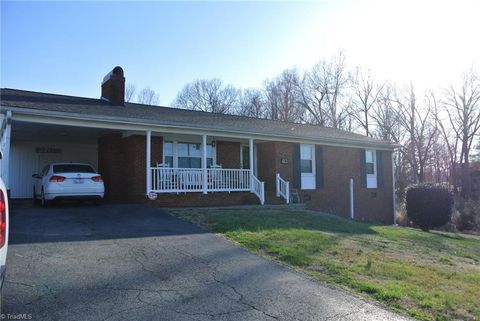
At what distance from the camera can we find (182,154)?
17422 mm

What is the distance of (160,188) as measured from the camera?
14977mm

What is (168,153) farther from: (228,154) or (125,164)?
(228,154)

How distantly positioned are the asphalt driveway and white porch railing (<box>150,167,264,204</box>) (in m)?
5.55

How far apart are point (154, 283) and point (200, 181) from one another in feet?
32.9

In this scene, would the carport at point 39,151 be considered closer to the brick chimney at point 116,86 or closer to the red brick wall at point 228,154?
the brick chimney at point 116,86

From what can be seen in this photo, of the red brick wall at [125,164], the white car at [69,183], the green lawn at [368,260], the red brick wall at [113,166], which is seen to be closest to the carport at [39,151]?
the red brick wall at [113,166]

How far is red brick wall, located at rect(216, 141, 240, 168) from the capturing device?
1848 cm

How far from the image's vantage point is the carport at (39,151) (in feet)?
55.2

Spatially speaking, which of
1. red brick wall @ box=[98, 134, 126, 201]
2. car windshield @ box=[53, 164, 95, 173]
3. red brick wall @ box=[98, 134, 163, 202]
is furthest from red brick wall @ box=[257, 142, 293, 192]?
car windshield @ box=[53, 164, 95, 173]

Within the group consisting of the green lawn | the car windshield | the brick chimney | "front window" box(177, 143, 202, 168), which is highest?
the brick chimney

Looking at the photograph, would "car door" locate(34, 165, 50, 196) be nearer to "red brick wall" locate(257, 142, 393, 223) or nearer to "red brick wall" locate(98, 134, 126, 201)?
"red brick wall" locate(98, 134, 126, 201)

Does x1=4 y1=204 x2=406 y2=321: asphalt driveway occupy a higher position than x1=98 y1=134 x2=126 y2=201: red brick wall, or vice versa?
x1=98 y1=134 x2=126 y2=201: red brick wall

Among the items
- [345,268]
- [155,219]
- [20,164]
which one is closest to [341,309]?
[345,268]

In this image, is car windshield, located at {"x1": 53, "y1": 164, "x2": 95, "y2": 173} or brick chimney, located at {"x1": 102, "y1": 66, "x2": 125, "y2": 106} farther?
brick chimney, located at {"x1": 102, "y1": 66, "x2": 125, "y2": 106}
